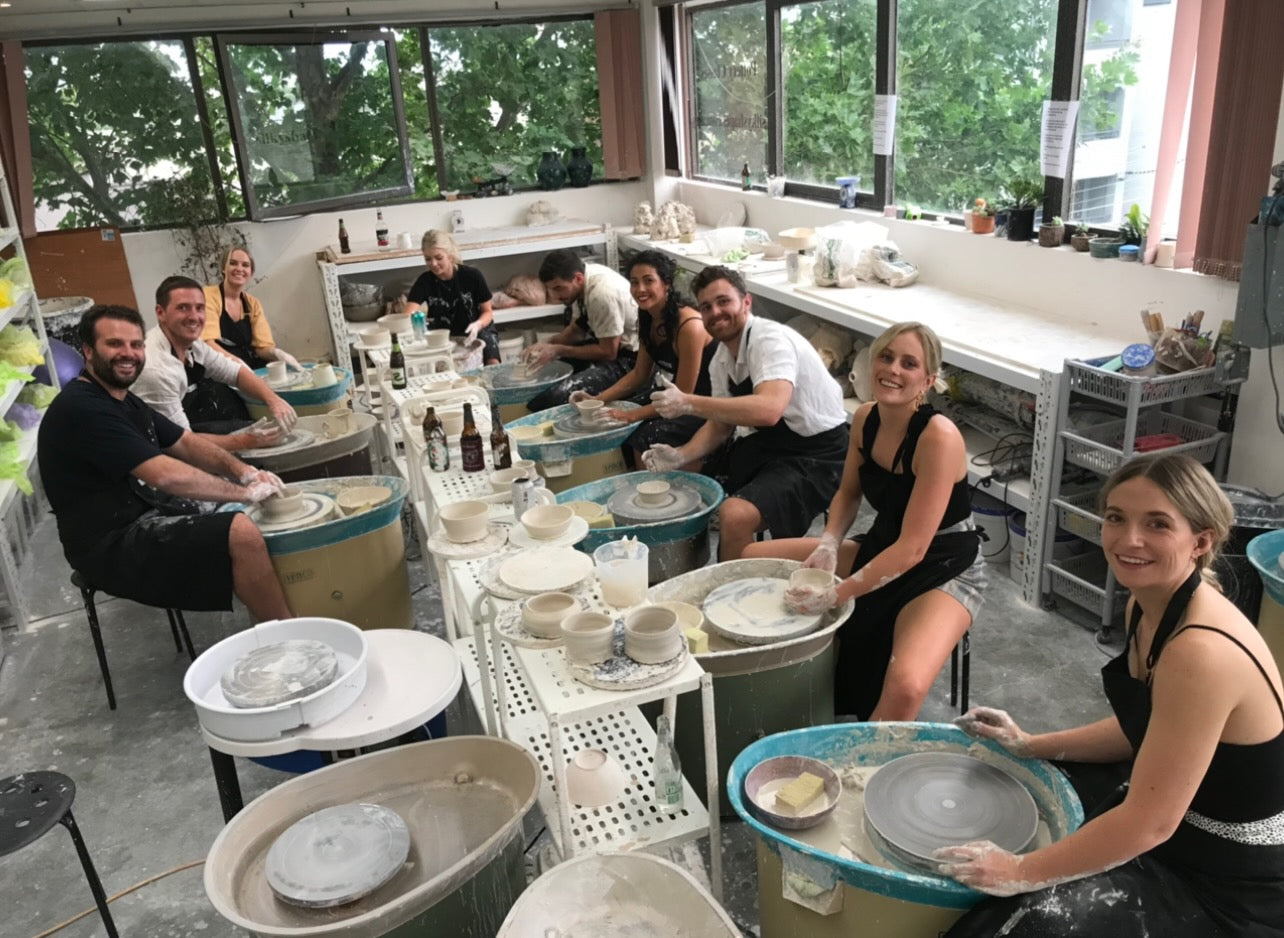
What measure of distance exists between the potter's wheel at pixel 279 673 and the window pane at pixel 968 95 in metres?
3.58

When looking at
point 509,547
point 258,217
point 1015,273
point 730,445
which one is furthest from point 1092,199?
point 258,217

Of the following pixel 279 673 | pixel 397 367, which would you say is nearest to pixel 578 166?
pixel 397 367

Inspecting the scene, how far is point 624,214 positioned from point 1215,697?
6.76 meters

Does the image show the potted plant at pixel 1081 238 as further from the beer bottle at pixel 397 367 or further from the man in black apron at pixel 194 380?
the man in black apron at pixel 194 380

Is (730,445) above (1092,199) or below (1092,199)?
below

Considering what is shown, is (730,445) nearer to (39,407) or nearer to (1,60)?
→ (39,407)

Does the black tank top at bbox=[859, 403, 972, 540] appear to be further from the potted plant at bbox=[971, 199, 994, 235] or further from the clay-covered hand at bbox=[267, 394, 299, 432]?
the clay-covered hand at bbox=[267, 394, 299, 432]

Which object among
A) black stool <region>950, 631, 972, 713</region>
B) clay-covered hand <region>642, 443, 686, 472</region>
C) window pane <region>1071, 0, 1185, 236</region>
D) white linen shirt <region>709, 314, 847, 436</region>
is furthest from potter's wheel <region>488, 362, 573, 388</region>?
window pane <region>1071, 0, 1185, 236</region>

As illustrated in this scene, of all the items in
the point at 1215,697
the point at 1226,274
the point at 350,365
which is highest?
the point at 1226,274

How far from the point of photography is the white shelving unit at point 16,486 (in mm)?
3744

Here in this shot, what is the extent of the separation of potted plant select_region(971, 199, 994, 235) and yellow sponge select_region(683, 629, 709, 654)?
2.92 m

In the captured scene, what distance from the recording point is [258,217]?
6.28 m

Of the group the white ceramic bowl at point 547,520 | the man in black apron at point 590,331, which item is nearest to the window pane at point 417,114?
the man in black apron at point 590,331

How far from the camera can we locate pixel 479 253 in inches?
263
